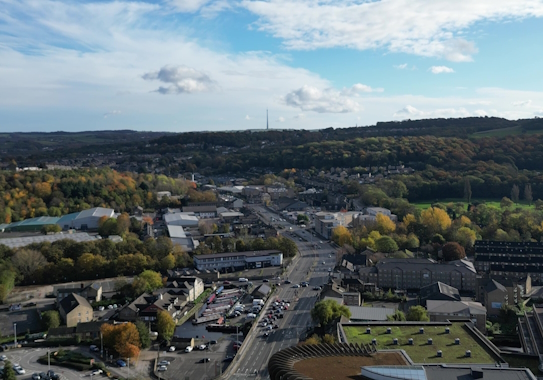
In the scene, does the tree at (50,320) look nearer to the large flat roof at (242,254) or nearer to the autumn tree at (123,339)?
the autumn tree at (123,339)

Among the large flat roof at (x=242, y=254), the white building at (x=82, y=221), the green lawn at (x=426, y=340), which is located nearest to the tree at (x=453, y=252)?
the large flat roof at (x=242, y=254)

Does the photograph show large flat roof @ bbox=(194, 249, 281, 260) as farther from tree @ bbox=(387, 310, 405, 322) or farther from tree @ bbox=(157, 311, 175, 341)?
tree @ bbox=(387, 310, 405, 322)

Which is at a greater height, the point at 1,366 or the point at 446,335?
the point at 446,335

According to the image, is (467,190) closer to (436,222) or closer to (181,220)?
(436,222)

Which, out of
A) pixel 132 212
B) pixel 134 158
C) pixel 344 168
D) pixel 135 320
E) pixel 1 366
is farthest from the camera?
pixel 134 158

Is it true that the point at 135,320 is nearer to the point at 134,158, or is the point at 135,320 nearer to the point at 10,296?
the point at 10,296

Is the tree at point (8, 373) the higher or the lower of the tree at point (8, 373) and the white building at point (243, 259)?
the higher

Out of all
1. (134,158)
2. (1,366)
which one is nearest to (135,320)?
(1,366)
